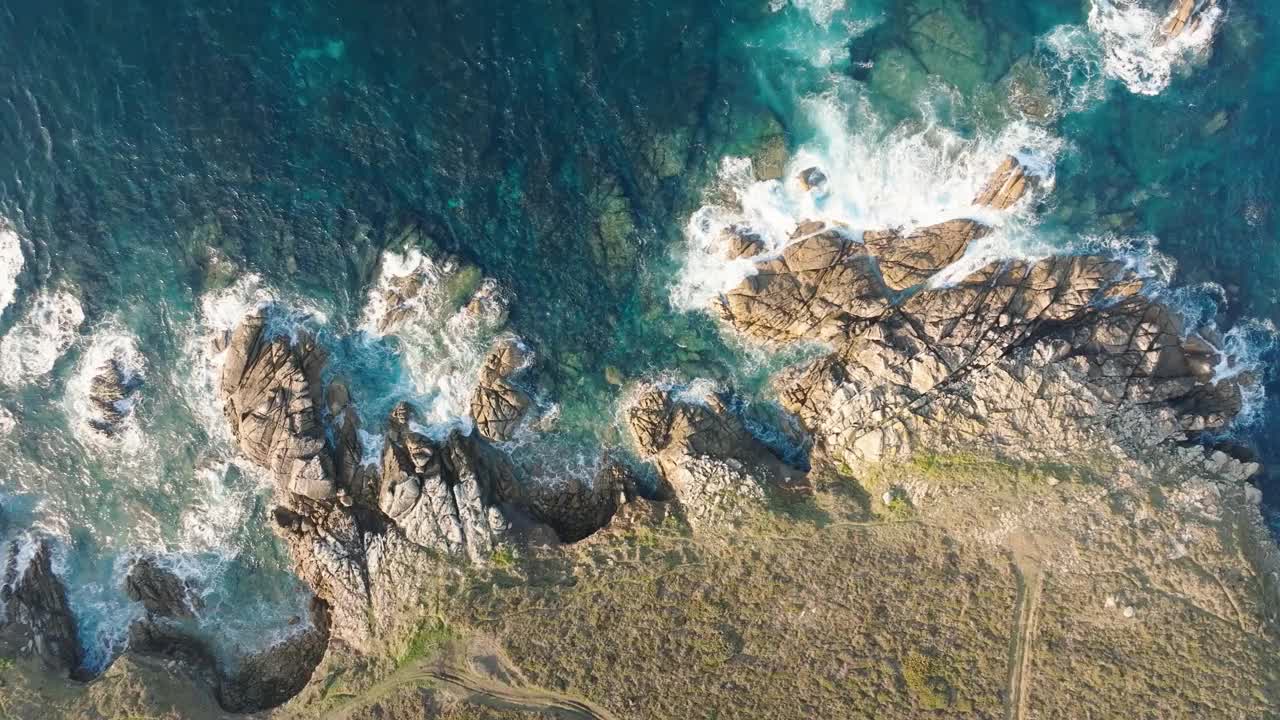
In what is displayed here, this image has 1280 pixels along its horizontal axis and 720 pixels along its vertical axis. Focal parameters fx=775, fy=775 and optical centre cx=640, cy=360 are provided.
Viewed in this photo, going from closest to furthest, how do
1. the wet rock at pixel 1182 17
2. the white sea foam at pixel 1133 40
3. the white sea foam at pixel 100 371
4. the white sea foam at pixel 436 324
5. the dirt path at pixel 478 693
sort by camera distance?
the dirt path at pixel 478 693 → the white sea foam at pixel 100 371 → the white sea foam at pixel 436 324 → the wet rock at pixel 1182 17 → the white sea foam at pixel 1133 40

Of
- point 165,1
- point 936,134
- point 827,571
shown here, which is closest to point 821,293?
point 936,134

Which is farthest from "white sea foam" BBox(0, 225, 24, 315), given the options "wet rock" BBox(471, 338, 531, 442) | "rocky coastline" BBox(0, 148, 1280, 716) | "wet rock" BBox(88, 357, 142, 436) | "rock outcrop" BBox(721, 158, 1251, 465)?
"rock outcrop" BBox(721, 158, 1251, 465)

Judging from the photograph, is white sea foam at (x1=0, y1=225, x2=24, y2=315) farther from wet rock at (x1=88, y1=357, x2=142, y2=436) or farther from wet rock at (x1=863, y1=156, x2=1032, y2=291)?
wet rock at (x1=863, y1=156, x2=1032, y2=291)

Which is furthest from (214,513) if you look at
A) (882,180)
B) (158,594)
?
(882,180)

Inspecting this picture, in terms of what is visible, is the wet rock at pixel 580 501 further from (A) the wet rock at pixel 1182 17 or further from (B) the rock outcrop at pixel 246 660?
(A) the wet rock at pixel 1182 17

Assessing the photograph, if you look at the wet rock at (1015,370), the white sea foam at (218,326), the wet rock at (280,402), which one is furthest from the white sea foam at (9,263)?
the wet rock at (1015,370)

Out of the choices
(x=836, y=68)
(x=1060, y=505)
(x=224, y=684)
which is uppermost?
(x=836, y=68)

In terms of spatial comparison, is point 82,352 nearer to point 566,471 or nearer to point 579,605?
point 566,471

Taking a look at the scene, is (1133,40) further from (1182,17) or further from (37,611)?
(37,611)
